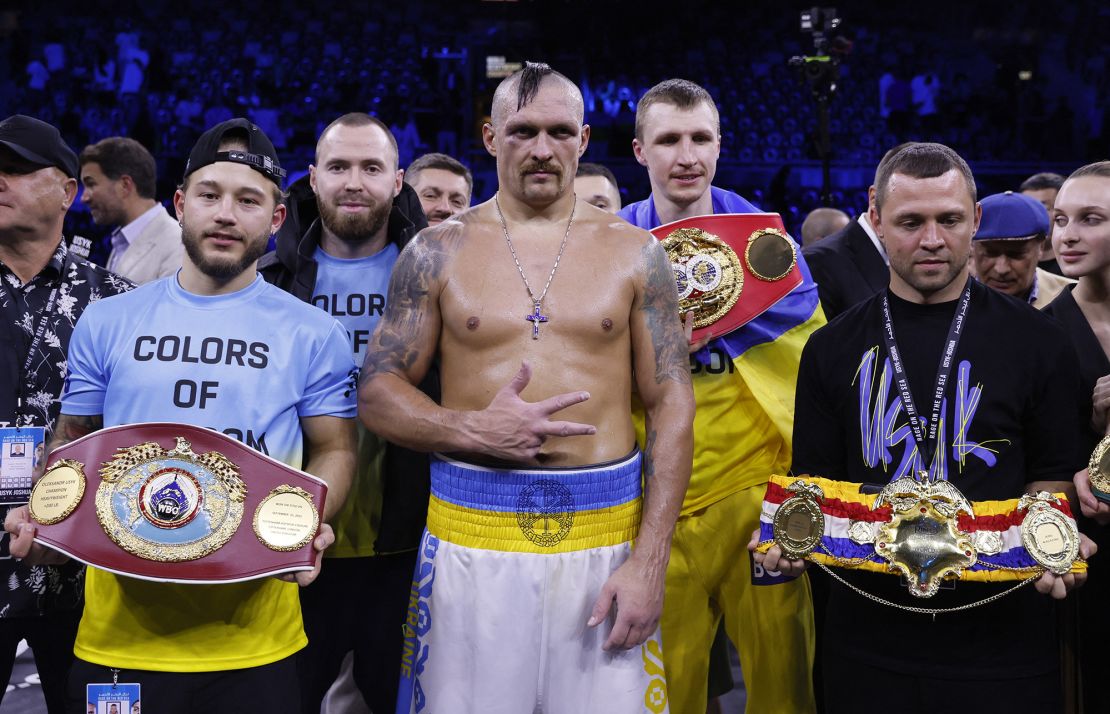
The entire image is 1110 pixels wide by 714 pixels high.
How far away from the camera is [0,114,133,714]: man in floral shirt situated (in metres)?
2.37

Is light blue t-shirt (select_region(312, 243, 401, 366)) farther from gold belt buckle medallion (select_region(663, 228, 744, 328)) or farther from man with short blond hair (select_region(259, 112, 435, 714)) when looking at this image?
gold belt buckle medallion (select_region(663, 228, 744, 328))

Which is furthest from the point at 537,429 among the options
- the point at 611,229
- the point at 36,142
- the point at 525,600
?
the point at 36,142

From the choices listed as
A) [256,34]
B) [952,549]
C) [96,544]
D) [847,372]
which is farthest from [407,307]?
[256,34]

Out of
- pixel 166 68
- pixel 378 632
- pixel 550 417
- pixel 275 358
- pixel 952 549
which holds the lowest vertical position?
pixel 378 632

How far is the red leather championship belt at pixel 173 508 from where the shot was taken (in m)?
1.90

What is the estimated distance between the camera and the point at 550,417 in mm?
2164

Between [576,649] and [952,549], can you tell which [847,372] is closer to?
[952,549]

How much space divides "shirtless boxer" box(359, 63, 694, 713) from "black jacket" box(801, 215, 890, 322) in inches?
41.9

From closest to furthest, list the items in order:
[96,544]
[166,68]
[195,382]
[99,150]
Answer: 1. [96,544]
2. [195,382]
3. [99,150]
4. [166,68]

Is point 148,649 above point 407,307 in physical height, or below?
below

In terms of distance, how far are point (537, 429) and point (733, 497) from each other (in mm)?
934

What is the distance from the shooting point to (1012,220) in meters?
3.08

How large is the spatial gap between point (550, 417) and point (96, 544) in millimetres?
905

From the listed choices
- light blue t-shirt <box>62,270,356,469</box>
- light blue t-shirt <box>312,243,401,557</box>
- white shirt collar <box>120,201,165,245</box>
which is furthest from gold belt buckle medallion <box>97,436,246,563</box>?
white shirt collar <box>120,201,165,245</box>
